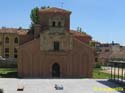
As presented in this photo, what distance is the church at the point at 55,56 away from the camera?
72.4 metres

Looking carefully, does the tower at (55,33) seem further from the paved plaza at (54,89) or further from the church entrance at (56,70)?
the paved plaza at (54,89)

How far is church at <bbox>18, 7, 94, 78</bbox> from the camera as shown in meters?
72.4

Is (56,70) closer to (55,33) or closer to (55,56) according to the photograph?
(55,56)

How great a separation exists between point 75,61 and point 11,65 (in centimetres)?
2807

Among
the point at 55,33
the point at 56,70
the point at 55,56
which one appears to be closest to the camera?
the point at 55,33

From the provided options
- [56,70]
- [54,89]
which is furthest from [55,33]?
[54,89]

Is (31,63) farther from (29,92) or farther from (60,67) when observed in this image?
(29,92)

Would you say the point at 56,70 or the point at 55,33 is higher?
the point at 55,33

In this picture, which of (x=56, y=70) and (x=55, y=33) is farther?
(x=56, y=70)

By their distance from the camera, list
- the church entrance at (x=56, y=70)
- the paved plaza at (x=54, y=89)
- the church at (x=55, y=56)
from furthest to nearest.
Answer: the church entrance at (x=56, y=70)
the church at (x=55, y=56)
the paved plaza at (x=54, y=89)

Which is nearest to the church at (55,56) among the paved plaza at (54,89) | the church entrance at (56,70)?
the church entrance at (56,70)

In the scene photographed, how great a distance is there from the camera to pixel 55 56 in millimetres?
73188

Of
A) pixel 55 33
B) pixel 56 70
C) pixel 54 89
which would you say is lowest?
pixel 54 89

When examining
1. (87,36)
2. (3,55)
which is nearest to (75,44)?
(87,36)
